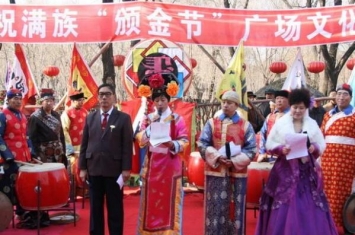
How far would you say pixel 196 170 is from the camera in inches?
250

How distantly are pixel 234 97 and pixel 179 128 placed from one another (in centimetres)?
56

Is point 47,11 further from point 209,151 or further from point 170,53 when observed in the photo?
point 209,151

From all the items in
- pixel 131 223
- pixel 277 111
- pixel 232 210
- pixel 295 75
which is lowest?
pixel 131 223

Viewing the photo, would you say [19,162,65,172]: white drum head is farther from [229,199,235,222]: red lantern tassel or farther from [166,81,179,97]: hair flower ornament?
[229,199,235,222]: red lantern tassel

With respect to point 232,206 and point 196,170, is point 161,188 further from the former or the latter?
point 196,170

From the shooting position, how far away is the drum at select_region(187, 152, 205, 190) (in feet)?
20.6

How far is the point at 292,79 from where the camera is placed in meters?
6.98

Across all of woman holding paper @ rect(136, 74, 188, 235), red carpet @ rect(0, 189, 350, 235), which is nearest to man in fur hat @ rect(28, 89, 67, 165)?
red carpet @ rect(0, 189, 350, 235)

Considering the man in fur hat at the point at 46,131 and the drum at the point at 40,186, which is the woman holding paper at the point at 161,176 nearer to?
the drum at the point at 40,186

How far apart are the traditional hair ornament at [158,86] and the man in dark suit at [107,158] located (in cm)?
29

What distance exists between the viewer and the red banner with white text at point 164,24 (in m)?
6.88

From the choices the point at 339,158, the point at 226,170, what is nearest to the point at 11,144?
the point at 226,170

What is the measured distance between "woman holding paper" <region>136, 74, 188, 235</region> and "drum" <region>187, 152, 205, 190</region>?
1868 mm

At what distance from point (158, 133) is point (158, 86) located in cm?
41
